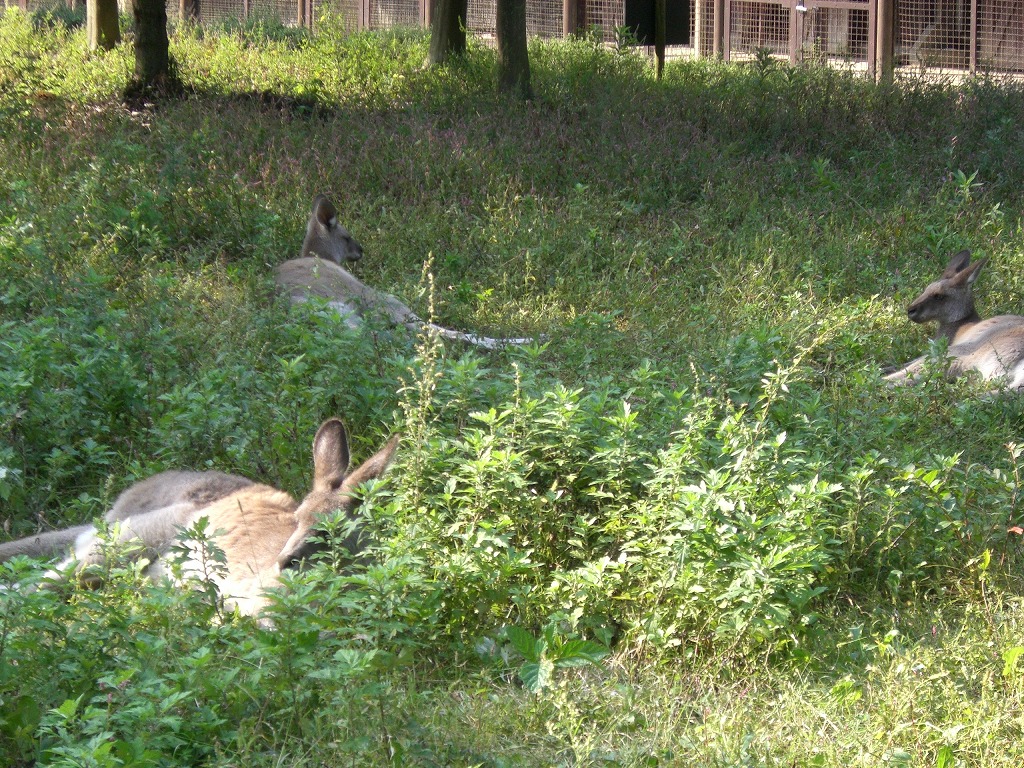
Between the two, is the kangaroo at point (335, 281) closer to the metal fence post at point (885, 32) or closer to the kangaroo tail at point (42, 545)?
the kangaroo tail at point (42, 545)

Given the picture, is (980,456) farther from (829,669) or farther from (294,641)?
(294,641)

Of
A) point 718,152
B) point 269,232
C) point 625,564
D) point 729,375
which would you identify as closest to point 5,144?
point 269,232

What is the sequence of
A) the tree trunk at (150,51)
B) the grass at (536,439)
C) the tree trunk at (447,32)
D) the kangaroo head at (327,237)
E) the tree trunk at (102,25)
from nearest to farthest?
the grass at (536,439) < the kangaroo head at (327,237) < the tree trunk at (150,51) < the tree trunk at (447,32) < the tree trunk at (102,25)

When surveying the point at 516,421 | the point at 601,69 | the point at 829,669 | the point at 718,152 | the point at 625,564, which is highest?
the point at 601,69

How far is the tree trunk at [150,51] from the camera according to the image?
38.7 ft

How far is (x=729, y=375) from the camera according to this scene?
543 cm

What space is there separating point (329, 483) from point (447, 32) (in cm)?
1028

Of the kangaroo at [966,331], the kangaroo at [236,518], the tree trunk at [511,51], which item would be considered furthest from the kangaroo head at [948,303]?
the tree trunk at [511,51]

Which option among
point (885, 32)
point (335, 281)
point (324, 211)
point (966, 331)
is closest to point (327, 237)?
point (324, 211)

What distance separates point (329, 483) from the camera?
391 cm

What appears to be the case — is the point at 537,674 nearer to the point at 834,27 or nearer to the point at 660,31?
the point at 660,31

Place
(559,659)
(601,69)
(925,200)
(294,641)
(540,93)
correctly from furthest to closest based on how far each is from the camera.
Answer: (601,69) → (540,93) → (925,200) → (559,659) → (294,641)

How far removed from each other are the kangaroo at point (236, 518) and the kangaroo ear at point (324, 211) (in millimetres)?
3932

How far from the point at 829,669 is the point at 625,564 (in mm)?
695
